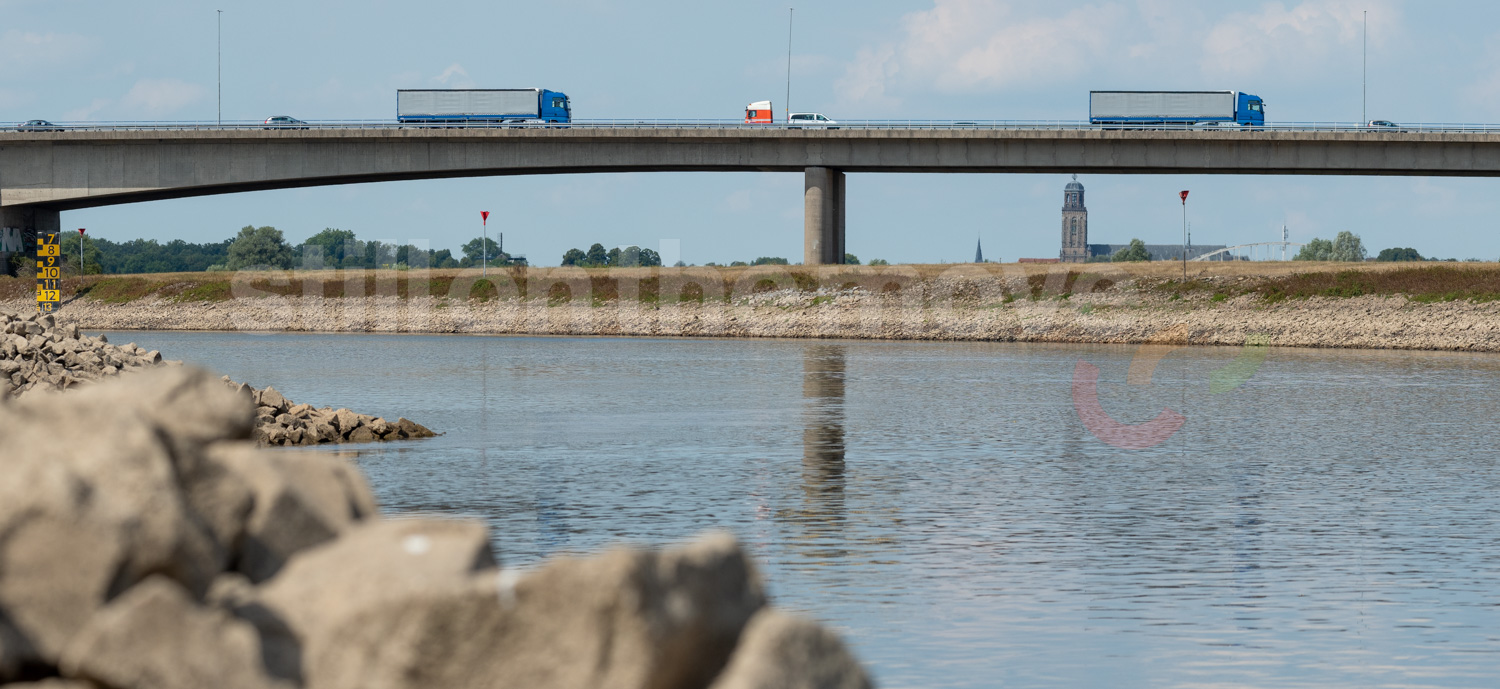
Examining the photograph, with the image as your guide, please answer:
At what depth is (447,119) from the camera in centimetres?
9794

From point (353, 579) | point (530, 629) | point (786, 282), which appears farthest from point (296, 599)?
point (786, 282)

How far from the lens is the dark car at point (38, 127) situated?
309 feet

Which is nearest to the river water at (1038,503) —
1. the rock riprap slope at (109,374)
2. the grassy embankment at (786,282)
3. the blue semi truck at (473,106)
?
the rock riprap slope at (109,374)

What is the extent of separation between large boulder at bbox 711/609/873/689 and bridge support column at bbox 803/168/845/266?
85.4m

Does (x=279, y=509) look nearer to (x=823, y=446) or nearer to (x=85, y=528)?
(x=85, y=528)

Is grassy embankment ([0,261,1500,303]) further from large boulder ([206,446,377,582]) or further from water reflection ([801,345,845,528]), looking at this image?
large boulder ([206,446,377,582])

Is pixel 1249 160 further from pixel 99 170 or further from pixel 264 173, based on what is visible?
pixel 99 170

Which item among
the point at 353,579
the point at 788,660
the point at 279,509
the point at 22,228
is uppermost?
the point at 22,228

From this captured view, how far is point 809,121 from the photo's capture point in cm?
9519

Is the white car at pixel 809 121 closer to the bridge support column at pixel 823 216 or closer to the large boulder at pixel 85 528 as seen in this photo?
the bridge support column at pixel 823 216

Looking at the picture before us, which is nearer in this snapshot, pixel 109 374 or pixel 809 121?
pixel 109 374

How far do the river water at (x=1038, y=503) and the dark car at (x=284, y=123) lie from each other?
51084mm

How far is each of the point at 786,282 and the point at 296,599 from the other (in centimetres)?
8423

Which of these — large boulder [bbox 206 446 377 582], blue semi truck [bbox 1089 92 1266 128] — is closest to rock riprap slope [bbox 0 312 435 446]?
large boulder [bbox 206 446 377 582]
